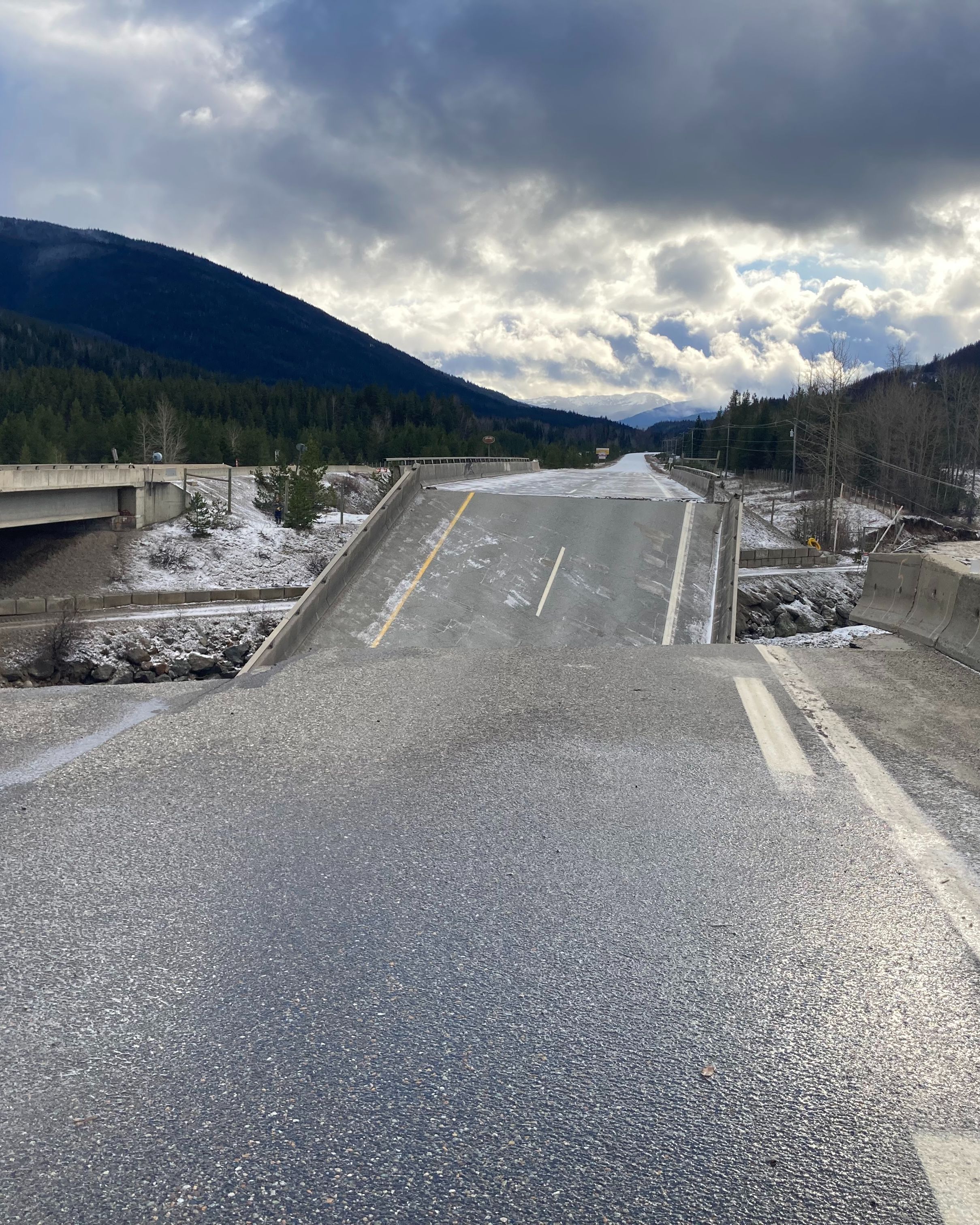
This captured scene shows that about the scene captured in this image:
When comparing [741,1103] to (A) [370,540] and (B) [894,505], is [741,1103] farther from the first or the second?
(B) [894,505]

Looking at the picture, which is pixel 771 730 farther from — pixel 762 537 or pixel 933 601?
pixel 762 537

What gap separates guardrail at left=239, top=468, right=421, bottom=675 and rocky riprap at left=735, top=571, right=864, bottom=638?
15181mm

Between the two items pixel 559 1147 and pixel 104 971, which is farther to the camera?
pixel 104 971

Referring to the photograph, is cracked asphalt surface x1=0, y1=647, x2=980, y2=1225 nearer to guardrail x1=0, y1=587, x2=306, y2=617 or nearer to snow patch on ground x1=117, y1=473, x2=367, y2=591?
guardrail x1=0, y1=587, x2=306, y2=617

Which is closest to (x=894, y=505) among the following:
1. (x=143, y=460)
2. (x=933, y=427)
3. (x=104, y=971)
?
(x=933, y=427)

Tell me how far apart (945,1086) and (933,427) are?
95840 millimetres

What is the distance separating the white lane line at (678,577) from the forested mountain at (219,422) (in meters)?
41.4

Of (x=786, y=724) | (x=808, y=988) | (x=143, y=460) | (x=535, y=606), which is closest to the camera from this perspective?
(x=808, y=988)

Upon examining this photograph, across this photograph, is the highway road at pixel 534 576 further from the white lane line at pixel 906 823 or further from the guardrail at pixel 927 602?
the white lane line at pixel 906 823

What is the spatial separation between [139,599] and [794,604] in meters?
27.8

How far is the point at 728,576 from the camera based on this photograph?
56.2ft

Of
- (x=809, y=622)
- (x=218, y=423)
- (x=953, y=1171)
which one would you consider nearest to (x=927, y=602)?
(x=953, y=1171)

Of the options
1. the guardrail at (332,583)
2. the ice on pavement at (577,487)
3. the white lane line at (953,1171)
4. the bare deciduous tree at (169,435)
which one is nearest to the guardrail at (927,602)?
the white lane line at (953,1171)

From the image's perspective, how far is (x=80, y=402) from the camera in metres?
109
